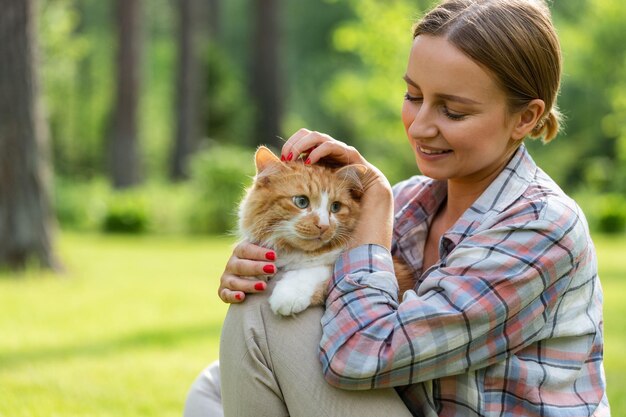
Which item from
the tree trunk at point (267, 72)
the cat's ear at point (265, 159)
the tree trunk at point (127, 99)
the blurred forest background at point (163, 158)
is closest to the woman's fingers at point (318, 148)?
the cat's ear at point (265, 159)

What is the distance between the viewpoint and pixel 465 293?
2117mm

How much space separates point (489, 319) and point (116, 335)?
14.5 feet

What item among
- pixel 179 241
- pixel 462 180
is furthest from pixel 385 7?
pixel 462 180

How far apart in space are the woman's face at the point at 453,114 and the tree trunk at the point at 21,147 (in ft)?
21.0

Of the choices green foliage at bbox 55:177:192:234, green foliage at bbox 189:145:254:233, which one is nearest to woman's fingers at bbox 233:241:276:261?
green foliage at bbox 189:145:254:233

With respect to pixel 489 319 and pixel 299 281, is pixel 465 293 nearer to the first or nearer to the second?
pixel 489 319

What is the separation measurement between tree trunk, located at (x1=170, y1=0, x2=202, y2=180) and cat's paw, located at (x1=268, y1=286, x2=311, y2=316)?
60.2 ft

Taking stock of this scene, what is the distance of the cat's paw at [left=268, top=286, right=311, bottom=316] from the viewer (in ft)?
7.64

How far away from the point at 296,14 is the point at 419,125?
31.5 metres

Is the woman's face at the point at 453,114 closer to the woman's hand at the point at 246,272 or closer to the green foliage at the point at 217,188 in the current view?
the woman's hand at the point at 246,272

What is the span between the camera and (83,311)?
22.3ft

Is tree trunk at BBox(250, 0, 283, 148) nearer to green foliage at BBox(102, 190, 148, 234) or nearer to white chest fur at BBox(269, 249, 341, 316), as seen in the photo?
green foliage at BBox(102, 190, 148, 234)

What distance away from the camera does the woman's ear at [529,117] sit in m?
2.38

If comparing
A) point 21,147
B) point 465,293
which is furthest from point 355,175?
point 21,147
